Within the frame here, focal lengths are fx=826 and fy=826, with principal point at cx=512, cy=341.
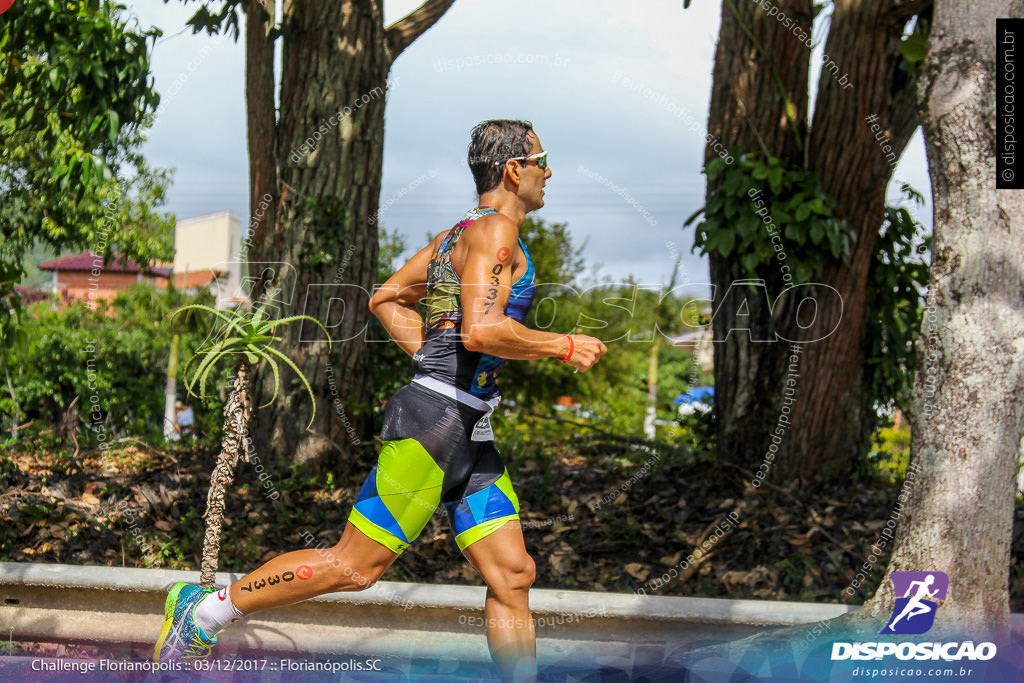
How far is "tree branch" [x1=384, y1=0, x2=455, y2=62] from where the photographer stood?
5785mm

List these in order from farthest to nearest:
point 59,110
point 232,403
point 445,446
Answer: point 59,110 → point 232,403 → point 445,446

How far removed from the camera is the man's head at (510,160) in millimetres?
2734

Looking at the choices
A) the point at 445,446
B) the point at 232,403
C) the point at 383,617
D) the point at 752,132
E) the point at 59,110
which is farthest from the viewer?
the point at 752,132

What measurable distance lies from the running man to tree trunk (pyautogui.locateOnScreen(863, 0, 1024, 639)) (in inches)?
60.7

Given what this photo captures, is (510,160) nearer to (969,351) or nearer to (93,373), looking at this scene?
(969,351)

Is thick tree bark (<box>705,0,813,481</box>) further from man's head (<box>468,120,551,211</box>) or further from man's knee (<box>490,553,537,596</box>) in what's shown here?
man's knee (<box>490,553,537,596</box>)

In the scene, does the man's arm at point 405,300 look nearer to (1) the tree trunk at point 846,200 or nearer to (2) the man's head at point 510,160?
(2) the man's head at point 510,160

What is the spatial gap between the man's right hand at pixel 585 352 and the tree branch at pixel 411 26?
401 centimetres

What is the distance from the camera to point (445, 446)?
2621 mm

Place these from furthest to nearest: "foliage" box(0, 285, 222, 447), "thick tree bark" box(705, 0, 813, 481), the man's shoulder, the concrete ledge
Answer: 1. "foliage" box(0, 285, 222, 447)
2. "thick tree bark" box(705, 0, 813, 481)
3. the concrete ledge
4. the man's shoulder

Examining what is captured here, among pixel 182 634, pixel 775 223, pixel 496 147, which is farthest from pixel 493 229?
pixel 775 223

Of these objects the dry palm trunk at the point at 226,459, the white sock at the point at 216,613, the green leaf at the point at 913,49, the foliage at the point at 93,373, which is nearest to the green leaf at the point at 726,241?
the green leaf at the point at 913,49

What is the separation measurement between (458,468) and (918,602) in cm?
183

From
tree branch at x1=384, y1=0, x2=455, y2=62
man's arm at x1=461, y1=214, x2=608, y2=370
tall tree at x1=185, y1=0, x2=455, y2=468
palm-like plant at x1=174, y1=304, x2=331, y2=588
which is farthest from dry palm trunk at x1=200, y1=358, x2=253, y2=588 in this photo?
tree branch at x1=384, y1=0, x2=455, y2=62
